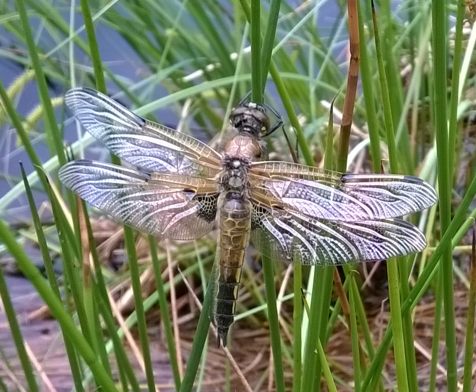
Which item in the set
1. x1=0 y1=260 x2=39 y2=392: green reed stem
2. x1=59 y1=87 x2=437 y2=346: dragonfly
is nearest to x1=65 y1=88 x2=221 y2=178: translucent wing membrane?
x1=59 y1=87 x2=437 y2=346: dragonfly

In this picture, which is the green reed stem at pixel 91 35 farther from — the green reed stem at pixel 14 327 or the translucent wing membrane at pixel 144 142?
the green reed stem at pixel 14 327

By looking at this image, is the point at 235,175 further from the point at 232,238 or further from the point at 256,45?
the point at 256,45

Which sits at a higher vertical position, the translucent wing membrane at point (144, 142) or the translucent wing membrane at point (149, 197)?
the translucent wing membrane at point (144, 142)

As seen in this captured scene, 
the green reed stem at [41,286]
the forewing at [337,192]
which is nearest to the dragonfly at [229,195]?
the forewing at [337,192]

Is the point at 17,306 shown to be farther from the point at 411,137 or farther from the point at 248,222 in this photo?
the point at 411,137

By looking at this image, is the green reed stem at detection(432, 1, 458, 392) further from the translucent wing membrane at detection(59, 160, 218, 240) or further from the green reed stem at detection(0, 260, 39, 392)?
the green reed stem at detection(0, 260, 39, 392)
